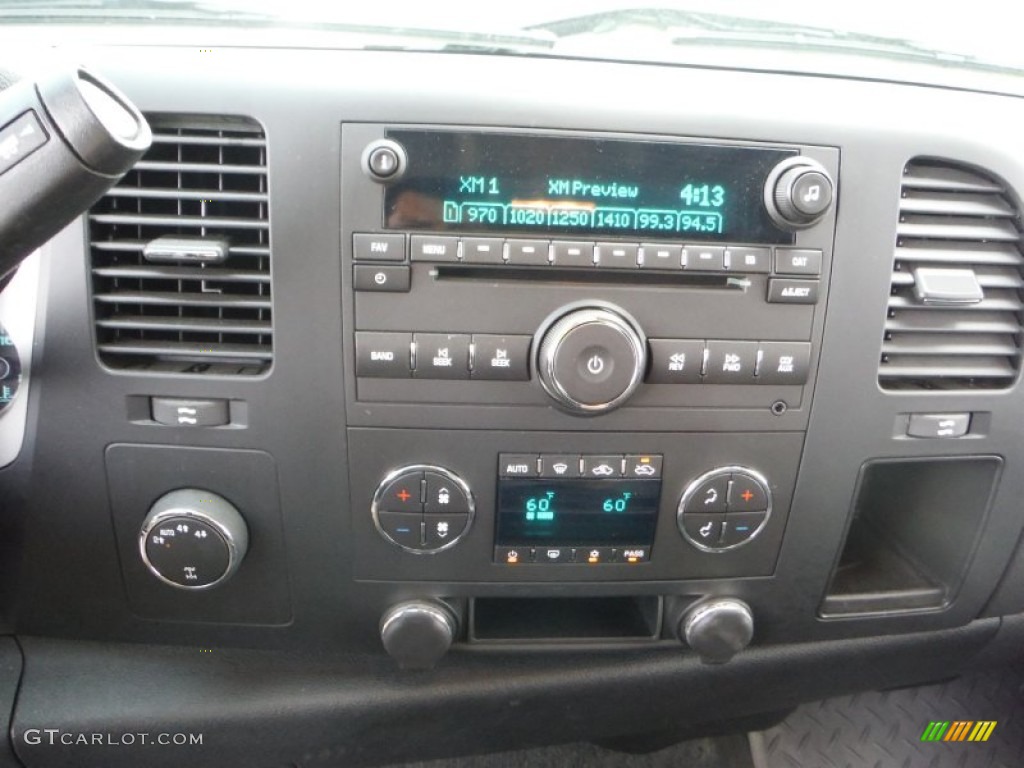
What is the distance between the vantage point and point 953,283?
91 cm

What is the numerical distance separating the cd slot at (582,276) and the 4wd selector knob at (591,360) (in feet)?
0.13

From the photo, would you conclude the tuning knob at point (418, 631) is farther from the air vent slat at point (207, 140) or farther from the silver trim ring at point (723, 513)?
the air vent slat at point (207, 140)

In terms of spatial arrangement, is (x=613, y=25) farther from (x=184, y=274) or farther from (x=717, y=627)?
(x=717, y=627)

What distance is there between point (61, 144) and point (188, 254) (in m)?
0.22

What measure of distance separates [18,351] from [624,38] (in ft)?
2.54

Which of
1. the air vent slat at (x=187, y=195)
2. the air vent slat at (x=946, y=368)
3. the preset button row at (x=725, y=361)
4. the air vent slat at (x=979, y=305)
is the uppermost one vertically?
the air vent slat at (x=187, y=195)

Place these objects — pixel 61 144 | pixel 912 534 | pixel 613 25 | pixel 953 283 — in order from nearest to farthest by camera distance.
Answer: pixel 61 144 → pixel 953 283 → pixel 613 25 → pixel 912 534

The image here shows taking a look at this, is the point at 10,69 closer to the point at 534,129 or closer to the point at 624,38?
the point at 534,129

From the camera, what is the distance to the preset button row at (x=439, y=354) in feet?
2.77

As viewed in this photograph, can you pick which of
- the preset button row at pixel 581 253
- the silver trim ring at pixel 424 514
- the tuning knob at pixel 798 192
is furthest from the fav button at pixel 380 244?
the tuning knob at pixel 798 192

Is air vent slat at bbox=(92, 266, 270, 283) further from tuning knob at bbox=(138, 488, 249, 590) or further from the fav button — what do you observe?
tuning knob at bbox=(138, 488, 249, 590)

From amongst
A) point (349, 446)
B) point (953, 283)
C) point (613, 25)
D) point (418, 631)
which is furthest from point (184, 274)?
point (953, 283)

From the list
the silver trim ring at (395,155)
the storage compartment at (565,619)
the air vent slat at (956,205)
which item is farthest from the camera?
the storage compartment at (565,619)

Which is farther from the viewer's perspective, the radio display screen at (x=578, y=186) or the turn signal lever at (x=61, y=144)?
the radio display screen at (x=578, y=186)
